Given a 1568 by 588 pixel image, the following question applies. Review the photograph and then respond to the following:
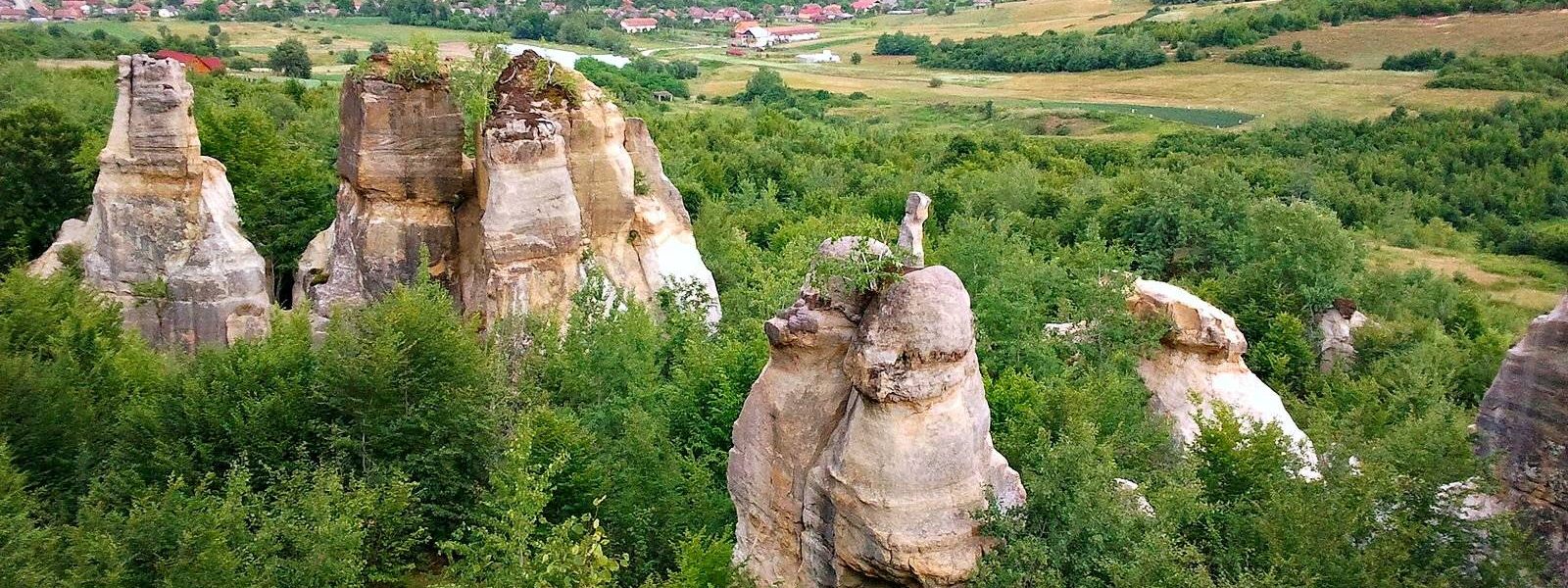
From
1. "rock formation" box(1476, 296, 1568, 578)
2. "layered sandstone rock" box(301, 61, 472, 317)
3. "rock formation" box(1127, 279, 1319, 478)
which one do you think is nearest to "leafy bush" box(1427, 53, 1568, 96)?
"rock formation" box(1127, 279, 1319, 478)

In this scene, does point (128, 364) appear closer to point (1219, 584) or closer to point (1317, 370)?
point (1219, 584)

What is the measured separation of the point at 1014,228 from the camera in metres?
39.8

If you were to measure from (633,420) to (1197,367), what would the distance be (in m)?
12.5

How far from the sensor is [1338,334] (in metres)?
29.8

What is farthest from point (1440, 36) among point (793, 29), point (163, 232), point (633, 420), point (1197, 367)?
point (163, 232)

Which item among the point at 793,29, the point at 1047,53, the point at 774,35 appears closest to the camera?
the point at 1047,53

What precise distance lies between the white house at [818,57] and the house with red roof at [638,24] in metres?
23.7

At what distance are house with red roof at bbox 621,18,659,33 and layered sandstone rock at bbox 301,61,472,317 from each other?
406ft

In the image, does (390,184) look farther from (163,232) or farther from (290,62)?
(290,62)

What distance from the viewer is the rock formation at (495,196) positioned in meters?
22.5

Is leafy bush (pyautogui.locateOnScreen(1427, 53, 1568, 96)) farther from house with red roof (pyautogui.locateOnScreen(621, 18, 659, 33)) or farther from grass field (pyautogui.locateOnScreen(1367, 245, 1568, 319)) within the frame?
house with red roof (pyautogui.locateOnScreen(621, 18, 659, 33))

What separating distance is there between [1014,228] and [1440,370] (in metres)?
16.3

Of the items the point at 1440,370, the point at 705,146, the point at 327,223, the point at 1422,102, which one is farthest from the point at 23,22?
the point at 1422,102

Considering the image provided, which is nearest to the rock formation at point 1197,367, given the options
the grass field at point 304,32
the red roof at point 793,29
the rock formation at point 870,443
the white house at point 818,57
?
the rock formation at point 870,443
